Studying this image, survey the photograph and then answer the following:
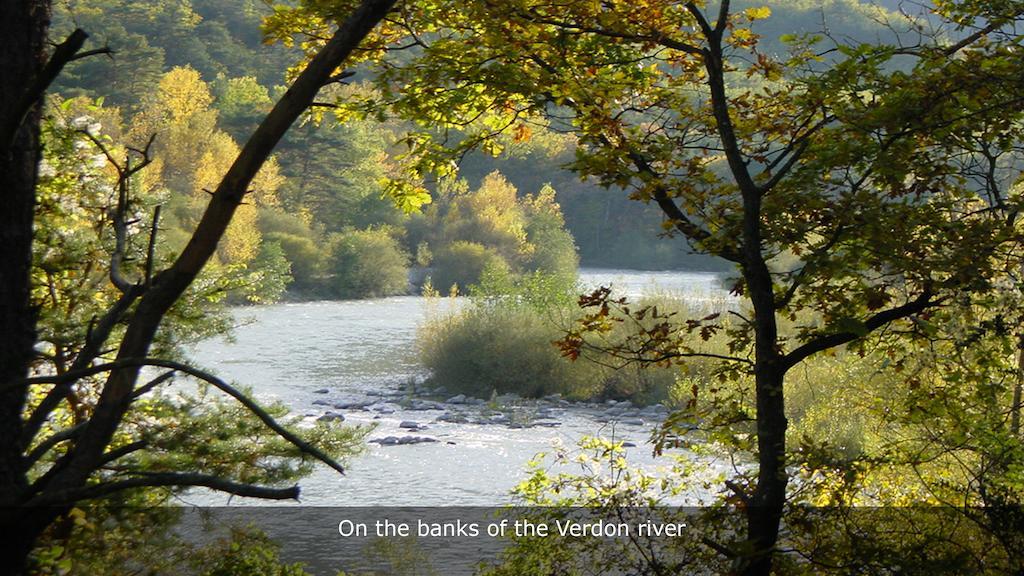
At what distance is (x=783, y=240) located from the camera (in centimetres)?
407

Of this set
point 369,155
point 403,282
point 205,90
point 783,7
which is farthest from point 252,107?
point 783,7

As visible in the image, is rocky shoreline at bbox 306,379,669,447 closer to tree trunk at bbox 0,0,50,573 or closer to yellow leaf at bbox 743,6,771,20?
yellow leaf at bbox 743,6,771,20

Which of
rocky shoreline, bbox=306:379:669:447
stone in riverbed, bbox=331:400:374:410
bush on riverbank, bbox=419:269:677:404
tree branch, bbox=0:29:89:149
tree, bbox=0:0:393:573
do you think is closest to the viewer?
tree branch, bbox=0:29:89:149

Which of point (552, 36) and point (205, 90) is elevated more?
point (205, 90)

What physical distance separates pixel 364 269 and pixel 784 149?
2710cm

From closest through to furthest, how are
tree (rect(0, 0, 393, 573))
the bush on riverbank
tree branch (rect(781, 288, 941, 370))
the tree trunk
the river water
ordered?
tree (rect(0, 0, 393, 573)) < the tree trunk < tree branch (rect(781, 288, 941, 370)) < the river water < the bush on riverbank

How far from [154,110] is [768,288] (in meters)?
32.9

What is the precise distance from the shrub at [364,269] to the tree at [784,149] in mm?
26030

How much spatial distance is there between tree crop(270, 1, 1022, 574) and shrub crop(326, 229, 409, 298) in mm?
26030

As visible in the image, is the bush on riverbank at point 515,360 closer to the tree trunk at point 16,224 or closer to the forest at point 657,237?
the forest at point 657,237

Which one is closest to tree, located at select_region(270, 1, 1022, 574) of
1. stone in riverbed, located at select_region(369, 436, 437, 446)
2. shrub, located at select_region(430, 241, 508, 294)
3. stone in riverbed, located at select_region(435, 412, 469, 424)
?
stone in riverbed, located at select_region(369, 436, 437, 446)

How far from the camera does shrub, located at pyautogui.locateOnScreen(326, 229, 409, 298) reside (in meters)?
30.6

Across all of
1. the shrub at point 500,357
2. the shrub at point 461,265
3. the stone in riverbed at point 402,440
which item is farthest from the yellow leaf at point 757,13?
the shrub at point 461,265

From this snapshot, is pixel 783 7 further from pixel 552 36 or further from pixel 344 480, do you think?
pixel 552 36
